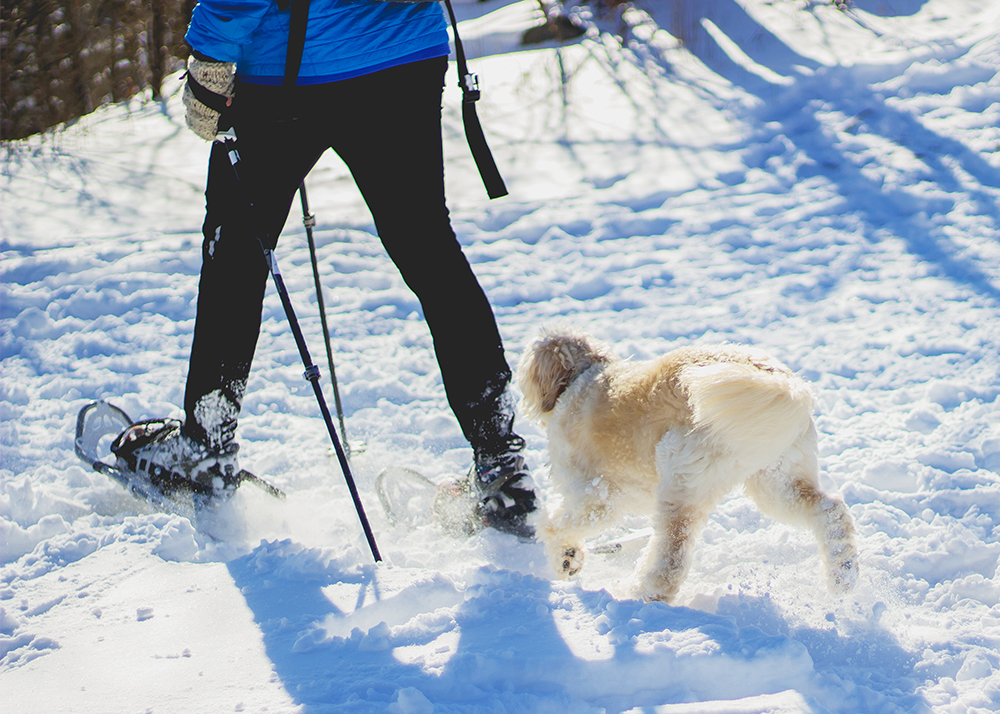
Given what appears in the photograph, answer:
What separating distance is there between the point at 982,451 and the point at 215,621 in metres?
2.83

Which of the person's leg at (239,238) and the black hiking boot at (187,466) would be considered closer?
the person's leg at (239,238)

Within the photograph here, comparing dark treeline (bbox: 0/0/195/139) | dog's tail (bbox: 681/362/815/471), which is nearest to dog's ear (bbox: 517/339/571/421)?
dog's tail (bbox: 681/362/815/471)

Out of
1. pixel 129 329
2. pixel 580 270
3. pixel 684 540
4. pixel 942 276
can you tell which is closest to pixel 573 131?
pixel 580 270

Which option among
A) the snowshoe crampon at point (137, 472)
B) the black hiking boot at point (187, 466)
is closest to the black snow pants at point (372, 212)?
the black hiking boot at point (187, 466)

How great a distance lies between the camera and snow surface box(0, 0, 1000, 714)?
187 cm

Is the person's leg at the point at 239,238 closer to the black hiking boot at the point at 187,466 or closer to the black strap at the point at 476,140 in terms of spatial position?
the black hiking boot at the point at 187,466

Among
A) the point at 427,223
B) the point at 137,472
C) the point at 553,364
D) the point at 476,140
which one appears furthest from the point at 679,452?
the point at 137,472

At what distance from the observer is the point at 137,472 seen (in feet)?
9.26

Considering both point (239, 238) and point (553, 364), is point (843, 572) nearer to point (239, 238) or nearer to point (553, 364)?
point (553, 364)

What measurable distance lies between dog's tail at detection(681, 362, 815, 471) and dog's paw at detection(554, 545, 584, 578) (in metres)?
0.67

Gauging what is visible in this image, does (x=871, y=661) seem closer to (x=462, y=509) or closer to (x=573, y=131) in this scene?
(x=462, y=509)

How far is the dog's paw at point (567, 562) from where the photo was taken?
8.43 feet

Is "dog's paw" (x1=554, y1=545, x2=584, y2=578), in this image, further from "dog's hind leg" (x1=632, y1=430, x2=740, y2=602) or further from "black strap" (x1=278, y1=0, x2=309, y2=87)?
"black strap" (x1=278, y1=0, x2=309, y2=87)

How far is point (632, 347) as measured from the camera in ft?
13.8
